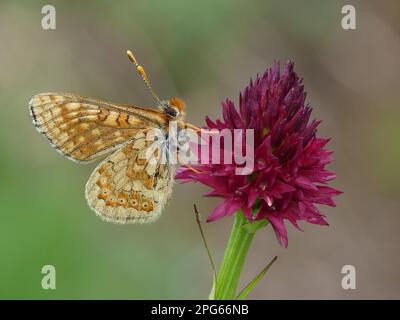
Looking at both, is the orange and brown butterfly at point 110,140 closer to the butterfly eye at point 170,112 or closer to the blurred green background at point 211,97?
the butterfly eye at point 170,112

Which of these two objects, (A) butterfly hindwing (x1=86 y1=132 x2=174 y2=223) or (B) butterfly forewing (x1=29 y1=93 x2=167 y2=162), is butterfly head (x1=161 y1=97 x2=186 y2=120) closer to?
(B) butterfly forewing (x1=29 y1=93 x2=167 y2=162)

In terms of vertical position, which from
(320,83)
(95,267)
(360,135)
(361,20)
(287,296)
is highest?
(361,20)

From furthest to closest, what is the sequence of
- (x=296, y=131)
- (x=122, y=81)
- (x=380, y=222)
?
1. (x=122, y=81)
2. (x=380, y=222)
3. (x=296, y=131)

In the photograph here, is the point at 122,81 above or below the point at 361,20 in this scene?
below

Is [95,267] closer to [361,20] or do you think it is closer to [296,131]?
[296,131]

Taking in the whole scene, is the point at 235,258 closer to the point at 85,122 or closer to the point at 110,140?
the point at 110,140

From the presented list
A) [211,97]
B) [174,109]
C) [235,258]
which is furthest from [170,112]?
[211,97]
